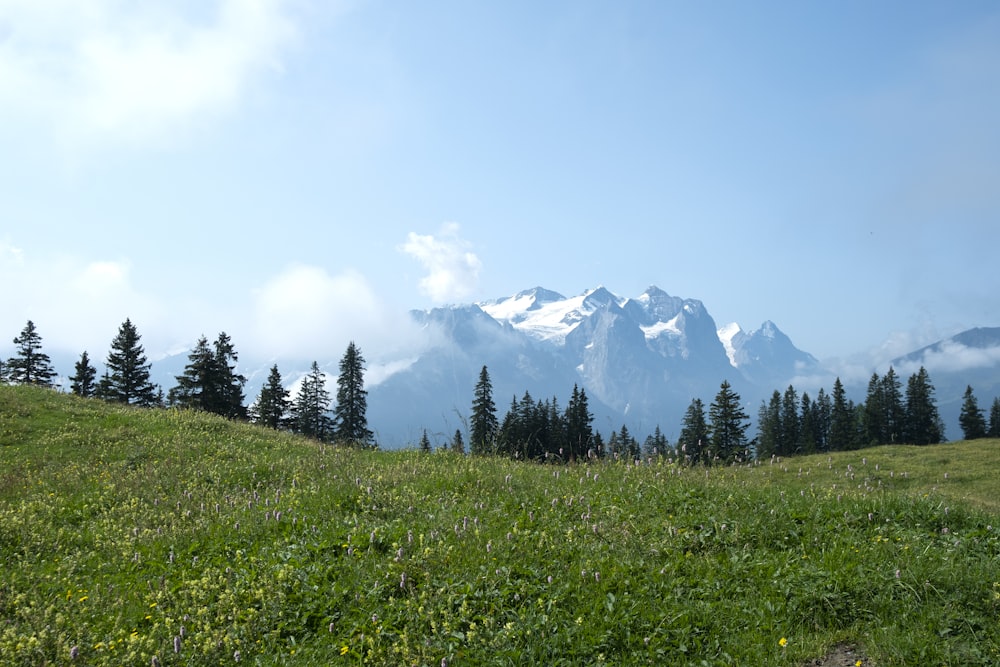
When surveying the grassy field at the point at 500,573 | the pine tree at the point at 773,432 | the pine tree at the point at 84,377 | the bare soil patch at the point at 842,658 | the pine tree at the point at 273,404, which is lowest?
the bare soil patch at the point at 842,658

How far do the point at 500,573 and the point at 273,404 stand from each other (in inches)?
2133

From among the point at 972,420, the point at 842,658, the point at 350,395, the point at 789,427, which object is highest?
the point at 350,395

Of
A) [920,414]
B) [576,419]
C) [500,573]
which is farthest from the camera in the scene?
[920,414]

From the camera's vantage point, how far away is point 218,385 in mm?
49844

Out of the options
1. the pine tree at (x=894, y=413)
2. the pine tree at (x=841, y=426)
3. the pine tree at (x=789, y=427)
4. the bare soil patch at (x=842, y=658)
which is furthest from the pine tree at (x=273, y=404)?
the pine tree at (x=894, y=413)

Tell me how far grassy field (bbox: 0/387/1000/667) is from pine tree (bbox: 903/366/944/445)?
8519cm

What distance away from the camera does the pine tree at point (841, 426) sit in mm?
77375

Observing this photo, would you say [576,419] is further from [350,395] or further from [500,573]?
[500,573]

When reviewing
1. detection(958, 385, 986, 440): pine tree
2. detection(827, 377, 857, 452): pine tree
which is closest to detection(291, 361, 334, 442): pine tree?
detection(827, 377, 857, 452): pine tree

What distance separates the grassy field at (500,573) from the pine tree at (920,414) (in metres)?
85.2

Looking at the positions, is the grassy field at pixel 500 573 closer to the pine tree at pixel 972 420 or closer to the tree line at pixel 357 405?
the tree line at pixel 357 405

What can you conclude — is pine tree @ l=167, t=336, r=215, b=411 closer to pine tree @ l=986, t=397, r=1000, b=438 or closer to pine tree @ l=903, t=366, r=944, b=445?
Result: pine tree @ l=903, t=366, r=944, b=445

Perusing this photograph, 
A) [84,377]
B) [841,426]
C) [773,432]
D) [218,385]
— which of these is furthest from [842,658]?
[773,432]

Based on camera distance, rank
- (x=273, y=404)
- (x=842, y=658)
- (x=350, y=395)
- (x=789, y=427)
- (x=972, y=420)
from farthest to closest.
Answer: (x=789, y=427)
(x=972, y=420)
(x=350, y=395)
(x=273, y=404)
(x=842, y=658)
